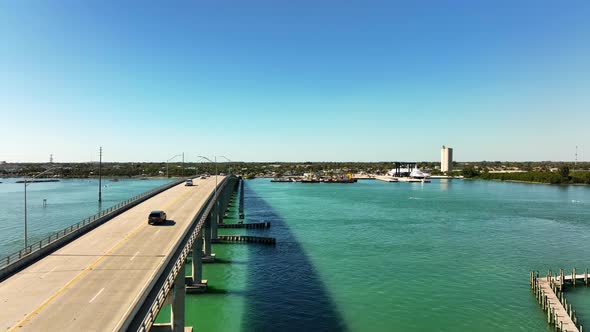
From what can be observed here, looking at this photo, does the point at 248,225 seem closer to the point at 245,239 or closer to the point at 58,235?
the point at 245,239

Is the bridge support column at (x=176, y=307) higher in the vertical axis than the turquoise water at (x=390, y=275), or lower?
higher

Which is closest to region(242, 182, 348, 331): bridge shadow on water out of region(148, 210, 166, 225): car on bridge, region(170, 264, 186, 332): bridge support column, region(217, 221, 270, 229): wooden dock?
region(170, 264, 186, 332): bridge support column

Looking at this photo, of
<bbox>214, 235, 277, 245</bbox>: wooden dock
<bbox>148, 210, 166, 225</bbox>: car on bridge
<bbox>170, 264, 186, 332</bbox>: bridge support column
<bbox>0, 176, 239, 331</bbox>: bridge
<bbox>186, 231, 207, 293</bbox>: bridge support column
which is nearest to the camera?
<bbox>0, 176, 239, 331</bbox>: bridge

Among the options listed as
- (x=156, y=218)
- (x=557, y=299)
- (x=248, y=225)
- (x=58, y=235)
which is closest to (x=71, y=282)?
(x=156, y=218)

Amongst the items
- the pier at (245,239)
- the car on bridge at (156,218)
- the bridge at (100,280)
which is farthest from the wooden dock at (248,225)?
the car on bridge at (156,218)

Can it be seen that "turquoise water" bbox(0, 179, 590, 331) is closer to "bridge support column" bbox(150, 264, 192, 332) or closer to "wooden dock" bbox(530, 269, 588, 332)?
"wooden dock" bbox(530, 269, 588, 332)

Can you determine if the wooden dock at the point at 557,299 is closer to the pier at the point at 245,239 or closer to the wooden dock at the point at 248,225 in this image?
the pier at the point at 245,239

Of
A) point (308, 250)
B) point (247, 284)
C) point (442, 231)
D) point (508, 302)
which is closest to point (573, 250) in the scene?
point (442, 231)
